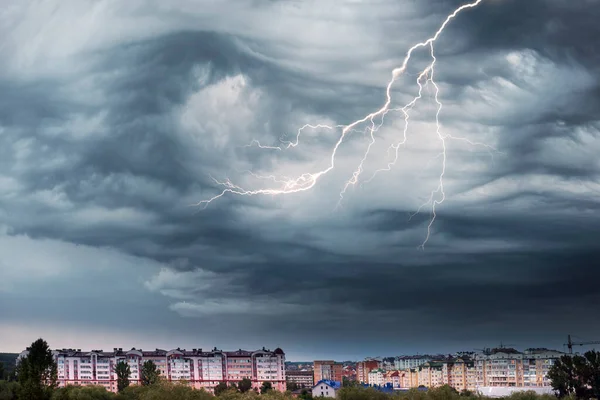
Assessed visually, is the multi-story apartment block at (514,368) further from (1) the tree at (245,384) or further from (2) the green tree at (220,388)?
(2) the green tree at (220,388)

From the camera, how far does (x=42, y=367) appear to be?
238ft

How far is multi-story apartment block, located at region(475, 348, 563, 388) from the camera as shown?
513ft

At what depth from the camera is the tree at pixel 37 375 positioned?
222ft

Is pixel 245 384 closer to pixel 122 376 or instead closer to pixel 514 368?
pixel 122 376

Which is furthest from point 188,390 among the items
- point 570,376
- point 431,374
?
point 431,374

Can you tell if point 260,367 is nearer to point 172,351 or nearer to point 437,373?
point 172,351

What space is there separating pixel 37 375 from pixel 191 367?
3073 inches

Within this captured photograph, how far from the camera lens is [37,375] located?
70.1 meters

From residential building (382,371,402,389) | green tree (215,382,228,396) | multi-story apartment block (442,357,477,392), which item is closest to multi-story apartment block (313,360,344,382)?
residential building (382,371,402,389)

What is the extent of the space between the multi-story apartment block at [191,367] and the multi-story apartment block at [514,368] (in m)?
48.7

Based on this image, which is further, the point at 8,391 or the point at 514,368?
the point at 514,368

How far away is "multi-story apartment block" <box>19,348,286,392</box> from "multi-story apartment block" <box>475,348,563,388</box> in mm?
48749

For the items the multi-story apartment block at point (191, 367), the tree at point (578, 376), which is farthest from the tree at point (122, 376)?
the tree at point (578, 376)

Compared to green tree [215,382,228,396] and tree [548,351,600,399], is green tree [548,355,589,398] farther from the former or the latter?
green tree [215,382,228,396]
